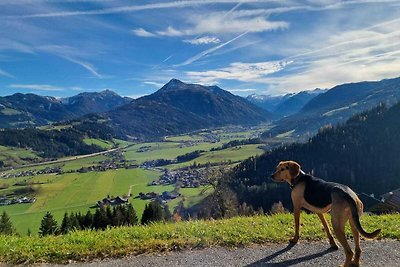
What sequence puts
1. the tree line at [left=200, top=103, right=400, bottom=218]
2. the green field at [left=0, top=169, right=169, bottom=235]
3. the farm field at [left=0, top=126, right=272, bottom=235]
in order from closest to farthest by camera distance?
the green field at [left=0, top=169, right=169, bottom=235]
the farm field at [left=0, top=126, right=272, bottom=235]
the tree line at [left=200, top=103, right=400, bottom=218]

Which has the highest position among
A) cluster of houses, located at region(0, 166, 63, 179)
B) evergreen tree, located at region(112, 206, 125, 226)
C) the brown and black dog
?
the brown and black dog

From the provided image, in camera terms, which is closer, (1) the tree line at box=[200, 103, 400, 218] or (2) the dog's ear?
(2) the dog's ear

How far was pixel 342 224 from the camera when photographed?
26.2 feet

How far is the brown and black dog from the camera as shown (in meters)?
7.83

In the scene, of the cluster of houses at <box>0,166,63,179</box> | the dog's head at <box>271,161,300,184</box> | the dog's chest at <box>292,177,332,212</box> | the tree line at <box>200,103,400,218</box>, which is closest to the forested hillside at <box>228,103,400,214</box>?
the tree line at <box>200,103,400,218</box>

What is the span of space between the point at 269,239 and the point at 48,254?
19.6 feet

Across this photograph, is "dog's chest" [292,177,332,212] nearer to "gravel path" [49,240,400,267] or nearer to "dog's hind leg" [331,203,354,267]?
"dog's hind leg" [331,203,354,267]

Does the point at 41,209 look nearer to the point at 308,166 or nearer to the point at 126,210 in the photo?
the point at 126,210

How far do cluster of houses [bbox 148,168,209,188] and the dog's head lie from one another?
12052 cm

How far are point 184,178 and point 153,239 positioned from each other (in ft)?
455

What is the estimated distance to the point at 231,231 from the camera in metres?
10.6

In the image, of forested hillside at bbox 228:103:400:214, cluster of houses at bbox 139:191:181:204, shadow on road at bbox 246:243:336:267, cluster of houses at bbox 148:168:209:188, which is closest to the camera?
shadow on road at bbox 246:243:336:267

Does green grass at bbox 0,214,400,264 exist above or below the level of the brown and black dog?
below

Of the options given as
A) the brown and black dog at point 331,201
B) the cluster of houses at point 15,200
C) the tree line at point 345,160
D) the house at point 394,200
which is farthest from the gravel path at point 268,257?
the cluster of houses at point 15,200
